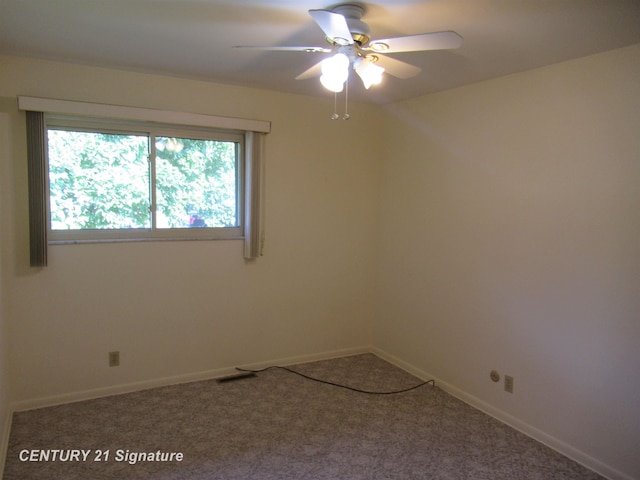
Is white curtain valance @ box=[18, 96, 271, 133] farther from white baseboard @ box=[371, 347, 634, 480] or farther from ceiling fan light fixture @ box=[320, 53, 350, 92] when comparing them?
white baseboard @ box=[371, 347, 634, 480]

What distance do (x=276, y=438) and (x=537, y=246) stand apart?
2.04 m

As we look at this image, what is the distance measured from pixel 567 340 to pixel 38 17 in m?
3.37

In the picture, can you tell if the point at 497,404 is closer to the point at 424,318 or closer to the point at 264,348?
the point at 424,318

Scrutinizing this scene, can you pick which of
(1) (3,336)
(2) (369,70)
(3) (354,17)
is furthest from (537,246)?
(1) (3,336)

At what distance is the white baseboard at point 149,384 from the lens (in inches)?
113

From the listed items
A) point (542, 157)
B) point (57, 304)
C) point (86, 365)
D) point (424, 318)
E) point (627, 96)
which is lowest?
point (86, 365)

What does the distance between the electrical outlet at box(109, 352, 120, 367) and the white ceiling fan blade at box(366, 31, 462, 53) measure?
2707 mm

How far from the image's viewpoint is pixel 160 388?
10.6 ft

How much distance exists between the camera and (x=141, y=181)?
3.15m

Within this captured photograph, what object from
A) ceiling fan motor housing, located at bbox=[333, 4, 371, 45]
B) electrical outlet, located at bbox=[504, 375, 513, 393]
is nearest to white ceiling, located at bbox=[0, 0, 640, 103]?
ceiling fan motor housing, located at bbox=[333, 4, 371, 45]

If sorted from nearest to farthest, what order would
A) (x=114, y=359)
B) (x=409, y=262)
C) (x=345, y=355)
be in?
(x=114, y=359)
(x=409, y=262)
(x=345, y=355)

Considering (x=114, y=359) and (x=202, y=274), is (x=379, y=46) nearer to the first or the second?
(x=202, y=274)

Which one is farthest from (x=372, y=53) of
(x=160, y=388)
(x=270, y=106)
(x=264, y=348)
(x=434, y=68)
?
(x=160, y=388)

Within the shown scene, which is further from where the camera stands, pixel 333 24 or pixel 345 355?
pixel 345 355
